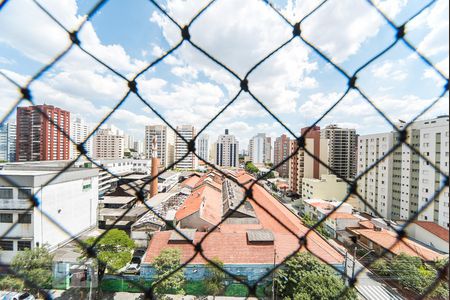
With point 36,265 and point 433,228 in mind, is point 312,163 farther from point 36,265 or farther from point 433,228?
point 36,265

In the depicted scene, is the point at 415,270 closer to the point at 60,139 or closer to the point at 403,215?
the point at 403,215

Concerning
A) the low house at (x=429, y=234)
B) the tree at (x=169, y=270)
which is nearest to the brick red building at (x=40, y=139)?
the tree at (x=169, y=270)

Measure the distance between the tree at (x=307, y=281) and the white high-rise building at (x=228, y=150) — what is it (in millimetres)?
29165

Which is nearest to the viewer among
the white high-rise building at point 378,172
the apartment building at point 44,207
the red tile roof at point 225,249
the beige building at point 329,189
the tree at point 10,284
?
the tree at point 10,284

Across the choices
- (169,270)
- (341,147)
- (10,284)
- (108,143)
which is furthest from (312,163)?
(108,143)

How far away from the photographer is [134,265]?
550 cm

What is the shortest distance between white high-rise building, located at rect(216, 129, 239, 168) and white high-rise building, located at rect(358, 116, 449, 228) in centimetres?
2254

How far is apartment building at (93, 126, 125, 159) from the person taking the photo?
22375 mm

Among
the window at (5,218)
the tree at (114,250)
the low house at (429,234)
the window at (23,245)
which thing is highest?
the window at (5,218)

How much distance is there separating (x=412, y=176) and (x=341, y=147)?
614cm

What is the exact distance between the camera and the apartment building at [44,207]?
16.2 ft

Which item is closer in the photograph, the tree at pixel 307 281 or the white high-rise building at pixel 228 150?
the tree at pixel 307 281

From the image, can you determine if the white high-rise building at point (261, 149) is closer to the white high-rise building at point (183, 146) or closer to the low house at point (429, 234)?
the white high-rise building at point (183, 146)

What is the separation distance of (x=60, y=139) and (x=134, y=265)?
15.2 m
